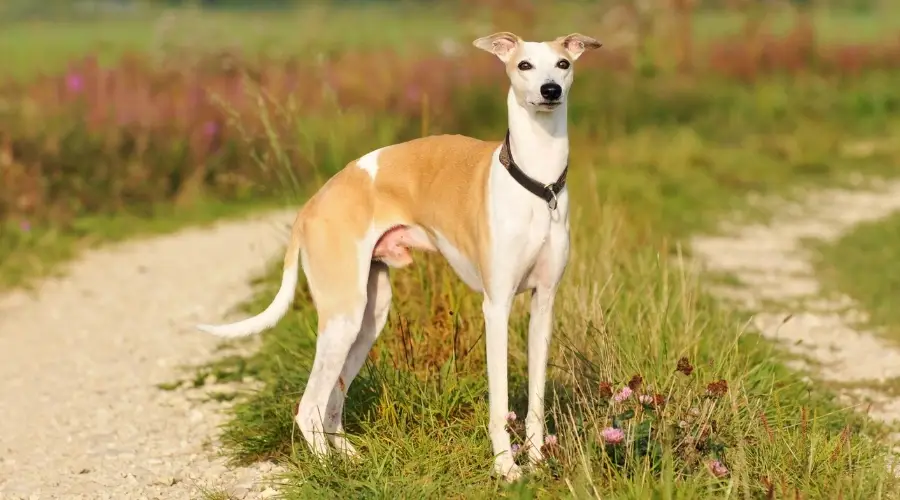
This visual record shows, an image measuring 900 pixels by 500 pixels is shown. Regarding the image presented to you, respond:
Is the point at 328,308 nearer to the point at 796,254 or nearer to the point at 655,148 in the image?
the point at 796,254

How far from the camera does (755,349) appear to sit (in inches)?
226

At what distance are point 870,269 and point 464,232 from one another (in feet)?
17.9

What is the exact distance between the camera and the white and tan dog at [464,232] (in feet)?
14.1

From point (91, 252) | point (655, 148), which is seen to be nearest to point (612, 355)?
point (91, 252)

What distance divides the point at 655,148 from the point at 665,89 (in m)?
3.25

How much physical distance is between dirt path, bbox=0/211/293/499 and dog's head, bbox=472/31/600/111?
1.81 meters

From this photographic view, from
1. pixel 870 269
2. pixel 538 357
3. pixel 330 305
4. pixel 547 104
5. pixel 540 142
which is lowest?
pixel 870 269

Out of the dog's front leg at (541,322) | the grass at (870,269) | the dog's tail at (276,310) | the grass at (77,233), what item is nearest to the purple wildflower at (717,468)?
the dog's front leg at (541,322)

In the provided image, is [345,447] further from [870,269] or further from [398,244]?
[870,269]

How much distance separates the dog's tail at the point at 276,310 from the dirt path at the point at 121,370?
605 millimetres

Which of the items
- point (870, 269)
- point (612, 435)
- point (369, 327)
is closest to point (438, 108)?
point (870, 269)

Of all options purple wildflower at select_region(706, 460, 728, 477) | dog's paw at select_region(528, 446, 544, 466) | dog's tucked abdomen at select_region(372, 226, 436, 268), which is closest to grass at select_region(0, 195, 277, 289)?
dog's tucked abdomen at select_region(372, 226, 436, 268)

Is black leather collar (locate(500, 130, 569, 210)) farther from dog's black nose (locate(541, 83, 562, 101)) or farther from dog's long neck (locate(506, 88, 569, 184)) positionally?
dog's black nose (locate(541, 83, 562, 101))

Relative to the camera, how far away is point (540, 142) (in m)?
4.34
